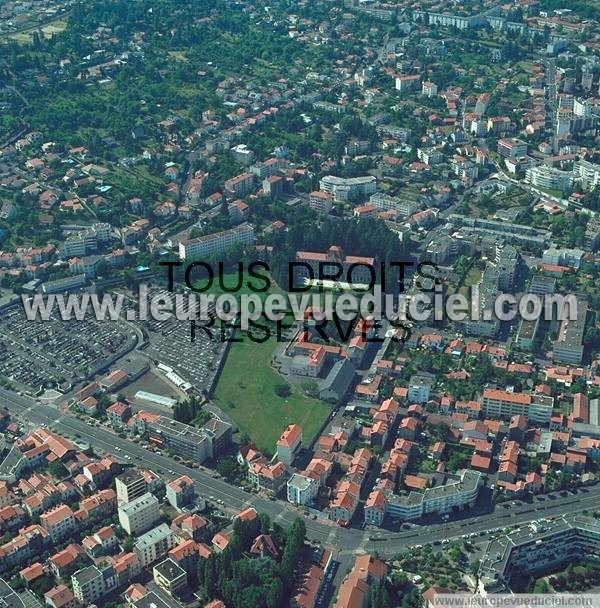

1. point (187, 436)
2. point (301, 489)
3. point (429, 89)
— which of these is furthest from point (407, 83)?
point (301, 489)

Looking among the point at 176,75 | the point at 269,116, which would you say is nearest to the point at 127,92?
the point at 176,75

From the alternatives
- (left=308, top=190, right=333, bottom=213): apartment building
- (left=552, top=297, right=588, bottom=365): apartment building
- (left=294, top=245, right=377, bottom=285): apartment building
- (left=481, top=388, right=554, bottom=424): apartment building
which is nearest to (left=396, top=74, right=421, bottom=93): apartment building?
(left=308, top=190, right=333, bottom=213): apartment building

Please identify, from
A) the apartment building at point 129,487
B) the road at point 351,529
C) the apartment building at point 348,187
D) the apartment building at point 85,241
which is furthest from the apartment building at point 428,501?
the apartment building at point 348,187

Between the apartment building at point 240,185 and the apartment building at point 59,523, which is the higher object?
the apartment building at point 240,185

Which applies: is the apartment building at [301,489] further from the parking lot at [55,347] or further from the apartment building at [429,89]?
the apartment building at [429,89]

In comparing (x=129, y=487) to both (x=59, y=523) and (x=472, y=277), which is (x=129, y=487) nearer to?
(x=59, y=523)
